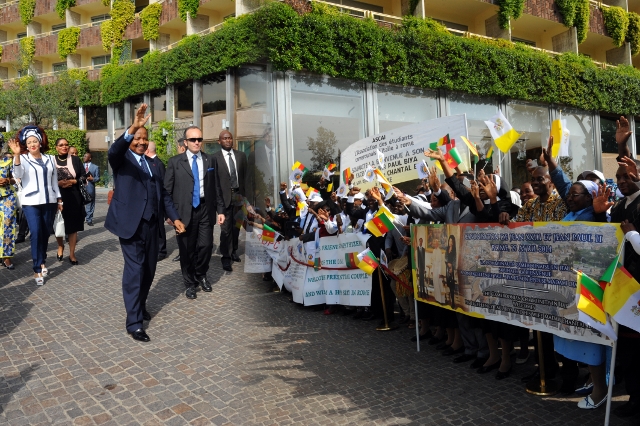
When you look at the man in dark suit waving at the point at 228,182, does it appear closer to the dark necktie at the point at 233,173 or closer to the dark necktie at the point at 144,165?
the dark necktie at the point at 233,173

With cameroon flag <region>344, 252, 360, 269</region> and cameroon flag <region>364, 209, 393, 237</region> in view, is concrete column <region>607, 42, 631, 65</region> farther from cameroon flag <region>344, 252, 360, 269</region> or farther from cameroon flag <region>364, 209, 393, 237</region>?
cameroon flag <region>364, 209, 393, 237</region>

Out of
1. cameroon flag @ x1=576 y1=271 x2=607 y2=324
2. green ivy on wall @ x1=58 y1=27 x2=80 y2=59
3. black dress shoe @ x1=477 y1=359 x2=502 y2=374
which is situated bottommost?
black dress shoe @ x1=477 y1=359 x2=502 y2=374

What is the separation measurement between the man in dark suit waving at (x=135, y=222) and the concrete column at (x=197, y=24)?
24.0 m

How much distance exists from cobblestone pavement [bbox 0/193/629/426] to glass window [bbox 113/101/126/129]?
2871 cm

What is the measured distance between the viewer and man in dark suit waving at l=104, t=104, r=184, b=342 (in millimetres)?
5336

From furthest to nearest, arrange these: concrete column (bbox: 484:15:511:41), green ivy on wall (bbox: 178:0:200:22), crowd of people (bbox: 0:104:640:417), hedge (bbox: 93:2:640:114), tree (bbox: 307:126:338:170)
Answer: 1. green ivy on wall (bbox: 178:0:200:22)
2. concrete column (bbox: 484:15:511:41)
3. tree (bbox: 307:126:338:170)
4. hedge (bbox: 93:2:640:114)
5. crowd of people (bbox: 0:104:640:417)

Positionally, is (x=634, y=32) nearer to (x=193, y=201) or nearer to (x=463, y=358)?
(x=193, y=201)

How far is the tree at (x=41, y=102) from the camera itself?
31.8 metres

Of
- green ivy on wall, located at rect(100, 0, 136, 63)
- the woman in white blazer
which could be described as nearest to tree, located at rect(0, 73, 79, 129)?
green ivy on wall, located at rect(100, 0, 136, 63)

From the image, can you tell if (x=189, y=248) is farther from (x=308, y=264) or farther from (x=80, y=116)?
(x=80, y=116)

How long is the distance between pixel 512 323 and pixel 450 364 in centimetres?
90

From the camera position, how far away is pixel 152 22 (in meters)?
30.9

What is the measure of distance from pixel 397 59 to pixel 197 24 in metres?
14.2

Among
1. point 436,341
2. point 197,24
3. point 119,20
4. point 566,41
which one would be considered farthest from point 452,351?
point 119,20
